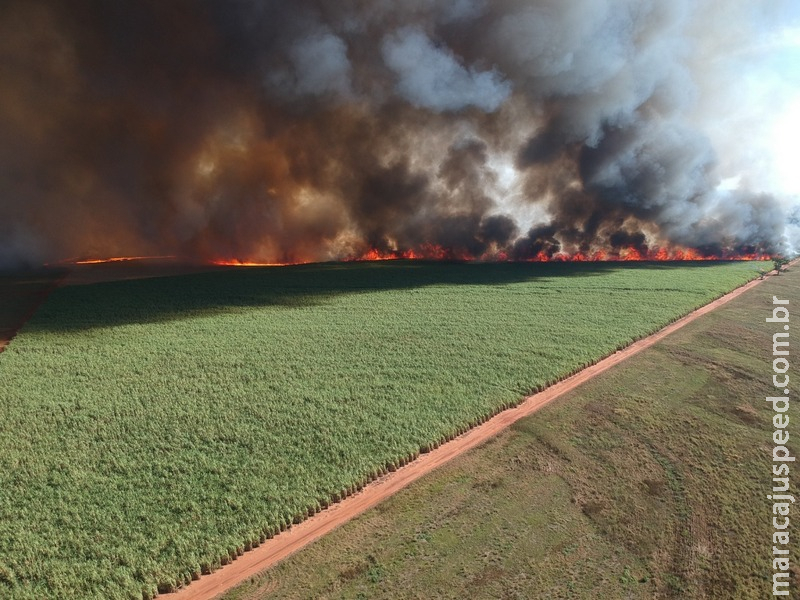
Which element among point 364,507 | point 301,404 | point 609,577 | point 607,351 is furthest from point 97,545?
point 607,351

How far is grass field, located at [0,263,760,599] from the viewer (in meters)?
Answer: 7.20

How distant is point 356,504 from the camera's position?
26.8ft

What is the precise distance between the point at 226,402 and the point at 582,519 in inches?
313

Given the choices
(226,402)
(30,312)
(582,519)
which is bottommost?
(582,519)

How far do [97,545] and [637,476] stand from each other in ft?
27.9

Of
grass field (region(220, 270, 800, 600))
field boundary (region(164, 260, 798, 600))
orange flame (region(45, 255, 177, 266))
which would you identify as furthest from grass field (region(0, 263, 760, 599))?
orange flame (region(45, 255, 177, 266))

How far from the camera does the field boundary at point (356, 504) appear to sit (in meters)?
6.60

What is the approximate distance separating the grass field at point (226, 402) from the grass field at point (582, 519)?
59 centimetres

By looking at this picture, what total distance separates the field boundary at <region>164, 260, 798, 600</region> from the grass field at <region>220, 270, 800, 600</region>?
0.77 feet

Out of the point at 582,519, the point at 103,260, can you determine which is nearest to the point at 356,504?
the point at 582,519

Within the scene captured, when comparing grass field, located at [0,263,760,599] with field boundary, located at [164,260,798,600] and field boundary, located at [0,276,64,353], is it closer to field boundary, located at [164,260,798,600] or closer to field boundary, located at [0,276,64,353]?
field boundary, located at [164,260,798,600]

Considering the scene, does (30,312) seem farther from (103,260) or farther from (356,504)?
(356,504)

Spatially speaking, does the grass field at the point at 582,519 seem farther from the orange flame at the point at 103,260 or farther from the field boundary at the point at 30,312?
the orange flame at the point at 103,260

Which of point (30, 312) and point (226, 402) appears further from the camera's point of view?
point (30, 312)
